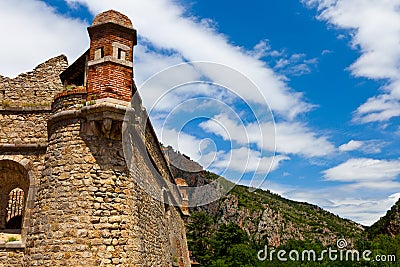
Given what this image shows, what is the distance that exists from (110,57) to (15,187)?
21.4 feet

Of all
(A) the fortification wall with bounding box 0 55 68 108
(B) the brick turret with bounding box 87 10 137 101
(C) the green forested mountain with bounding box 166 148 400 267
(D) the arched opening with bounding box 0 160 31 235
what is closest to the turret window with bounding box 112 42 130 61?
(B) the brick turret with bounding box 87 10 137 101

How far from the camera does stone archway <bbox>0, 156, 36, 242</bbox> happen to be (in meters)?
11.6

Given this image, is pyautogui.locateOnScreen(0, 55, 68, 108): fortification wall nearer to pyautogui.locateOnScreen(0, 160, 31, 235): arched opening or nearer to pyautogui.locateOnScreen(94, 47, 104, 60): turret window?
pyautogui.locateOnScreen(0, 160, 31, 235): arched opening

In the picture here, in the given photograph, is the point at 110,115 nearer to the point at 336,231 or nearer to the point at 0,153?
the point at 0,153

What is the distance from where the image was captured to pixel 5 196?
13695 mm

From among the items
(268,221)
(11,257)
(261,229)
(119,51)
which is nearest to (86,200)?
(11,257)

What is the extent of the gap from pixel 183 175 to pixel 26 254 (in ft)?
103

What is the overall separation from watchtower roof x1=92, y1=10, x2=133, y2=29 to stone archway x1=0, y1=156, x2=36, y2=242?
5.11 metres

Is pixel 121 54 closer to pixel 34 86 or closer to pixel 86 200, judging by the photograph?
pixel 86 200

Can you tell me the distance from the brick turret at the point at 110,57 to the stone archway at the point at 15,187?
12.3 feet

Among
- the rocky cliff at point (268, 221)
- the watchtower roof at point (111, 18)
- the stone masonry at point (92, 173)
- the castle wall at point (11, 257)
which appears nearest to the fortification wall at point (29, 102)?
the stone masonry at point (92, 173)

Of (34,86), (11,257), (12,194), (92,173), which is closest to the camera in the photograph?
(92,173)

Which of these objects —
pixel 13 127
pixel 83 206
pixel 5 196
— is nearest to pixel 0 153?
pixel 13 127

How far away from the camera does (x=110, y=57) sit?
10359 millimetres
